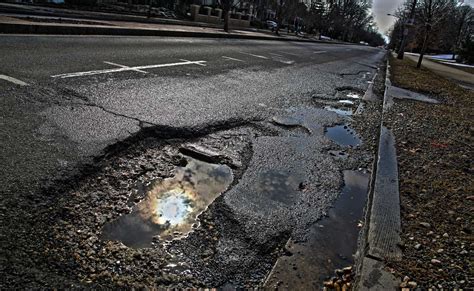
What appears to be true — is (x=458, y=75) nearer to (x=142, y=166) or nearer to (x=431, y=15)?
(x=431, y=15)

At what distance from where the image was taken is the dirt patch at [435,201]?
200cm

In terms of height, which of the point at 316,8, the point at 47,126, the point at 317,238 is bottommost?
the point at 317,238

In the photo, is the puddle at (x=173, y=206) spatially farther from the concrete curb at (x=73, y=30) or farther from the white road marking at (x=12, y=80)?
the concrete curb at (x=73, y=30)

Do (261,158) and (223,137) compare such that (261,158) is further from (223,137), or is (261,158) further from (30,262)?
(30,262)

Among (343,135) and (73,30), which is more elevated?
(73,30)

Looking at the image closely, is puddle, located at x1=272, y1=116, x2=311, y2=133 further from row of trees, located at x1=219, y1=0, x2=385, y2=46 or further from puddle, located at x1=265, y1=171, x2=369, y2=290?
row of trees, located at x1=219, y1=0, x2=385, y2=46

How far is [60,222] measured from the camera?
2033 mm

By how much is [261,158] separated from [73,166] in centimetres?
169

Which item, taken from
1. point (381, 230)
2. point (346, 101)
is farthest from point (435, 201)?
point (346, 101)

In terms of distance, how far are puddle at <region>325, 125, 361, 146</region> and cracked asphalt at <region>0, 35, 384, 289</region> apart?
118 mm

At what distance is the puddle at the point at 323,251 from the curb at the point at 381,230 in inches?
5.3

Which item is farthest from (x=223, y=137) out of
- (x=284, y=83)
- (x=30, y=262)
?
(x=284, y=83)

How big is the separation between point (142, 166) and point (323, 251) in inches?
60.6

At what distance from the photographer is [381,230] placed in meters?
2.36
